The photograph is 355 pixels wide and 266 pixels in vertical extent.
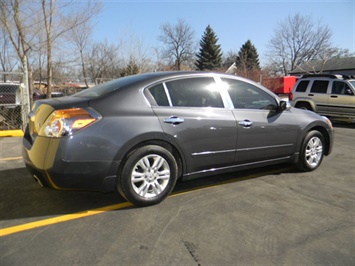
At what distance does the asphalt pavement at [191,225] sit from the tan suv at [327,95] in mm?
8435

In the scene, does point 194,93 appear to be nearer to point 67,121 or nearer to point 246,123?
point 246,123

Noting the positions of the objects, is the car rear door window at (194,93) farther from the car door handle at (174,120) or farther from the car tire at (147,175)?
the car tire at (147,175)

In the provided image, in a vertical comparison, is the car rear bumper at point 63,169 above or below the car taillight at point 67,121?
below

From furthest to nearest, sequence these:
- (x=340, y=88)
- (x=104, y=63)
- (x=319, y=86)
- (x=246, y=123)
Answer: (x=104, y=63) < (x=319, y=86) < (x=340, y=88) < (x=246, y=123)

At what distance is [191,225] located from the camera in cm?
307

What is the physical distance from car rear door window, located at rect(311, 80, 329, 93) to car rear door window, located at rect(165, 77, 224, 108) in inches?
393

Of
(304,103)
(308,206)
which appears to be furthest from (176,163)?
(304,103)

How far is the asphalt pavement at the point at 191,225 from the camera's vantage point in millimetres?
2541

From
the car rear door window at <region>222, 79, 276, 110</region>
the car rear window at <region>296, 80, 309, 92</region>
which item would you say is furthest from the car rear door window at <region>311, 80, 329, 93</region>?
the car rear door window at <region>222, 79, 276, 110</region>

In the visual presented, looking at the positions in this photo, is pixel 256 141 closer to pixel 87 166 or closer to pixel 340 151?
pixel 87 166

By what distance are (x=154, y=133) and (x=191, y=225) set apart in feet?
3.45

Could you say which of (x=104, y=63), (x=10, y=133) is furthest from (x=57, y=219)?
(x=104, y=63)

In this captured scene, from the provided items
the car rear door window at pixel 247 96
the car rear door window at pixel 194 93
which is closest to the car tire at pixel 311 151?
the car rear door window at pixel 247 96

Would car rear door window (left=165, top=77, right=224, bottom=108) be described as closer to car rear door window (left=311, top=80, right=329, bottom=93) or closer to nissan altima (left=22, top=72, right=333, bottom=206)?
nissan altima (left=22, top=72, right=333, bottom=206)
